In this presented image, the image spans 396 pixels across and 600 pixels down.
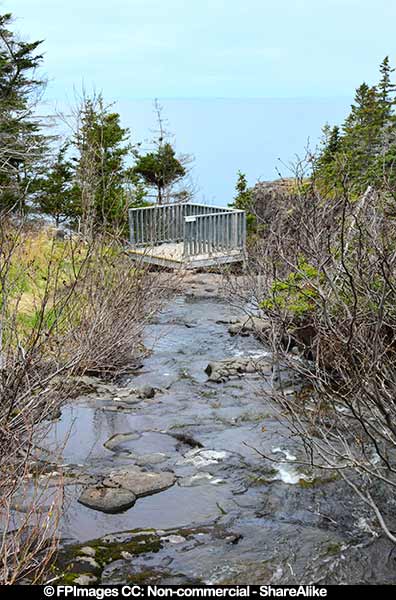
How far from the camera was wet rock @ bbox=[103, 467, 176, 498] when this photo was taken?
5.82 meters

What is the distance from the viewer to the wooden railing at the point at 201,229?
1484 cm

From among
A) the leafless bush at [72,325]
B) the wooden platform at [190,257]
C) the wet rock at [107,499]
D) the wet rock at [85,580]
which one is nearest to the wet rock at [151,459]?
the wet rock at [107,499]

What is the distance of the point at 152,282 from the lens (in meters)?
9.79

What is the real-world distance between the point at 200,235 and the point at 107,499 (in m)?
9.92

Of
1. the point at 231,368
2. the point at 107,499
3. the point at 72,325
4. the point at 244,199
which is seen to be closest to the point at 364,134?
the point at 244,199

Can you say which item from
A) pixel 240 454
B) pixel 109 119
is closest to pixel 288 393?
pixel 240 454

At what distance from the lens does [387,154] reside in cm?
1341

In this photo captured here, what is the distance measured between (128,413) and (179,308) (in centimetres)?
540

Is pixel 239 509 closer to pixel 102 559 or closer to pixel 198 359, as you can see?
pixel 102 559

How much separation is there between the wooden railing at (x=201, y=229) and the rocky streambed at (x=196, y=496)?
6328mm

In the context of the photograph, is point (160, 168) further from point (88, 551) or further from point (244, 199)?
point (88, 551)

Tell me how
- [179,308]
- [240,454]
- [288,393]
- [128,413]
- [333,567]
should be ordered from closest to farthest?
[333,567] → [240,454] → [128,413] → [288,393] → [179,308]

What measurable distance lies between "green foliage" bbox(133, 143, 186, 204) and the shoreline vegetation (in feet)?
0.14

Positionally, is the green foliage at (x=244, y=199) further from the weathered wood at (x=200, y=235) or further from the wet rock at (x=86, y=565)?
the wet rock at (x=86, y=565)
